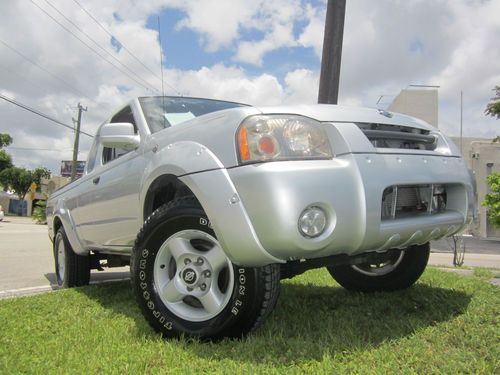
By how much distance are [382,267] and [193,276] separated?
1973 millimetres

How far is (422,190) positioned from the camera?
2984mm

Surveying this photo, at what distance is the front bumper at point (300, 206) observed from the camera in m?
2.35

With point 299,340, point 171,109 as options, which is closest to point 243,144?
point 299,340

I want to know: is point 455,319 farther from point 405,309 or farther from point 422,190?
point 422,190

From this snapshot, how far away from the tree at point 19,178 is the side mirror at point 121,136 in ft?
195

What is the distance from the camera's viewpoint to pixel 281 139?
254 centimetres

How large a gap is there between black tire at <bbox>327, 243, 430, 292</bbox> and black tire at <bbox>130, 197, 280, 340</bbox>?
1.66 metres

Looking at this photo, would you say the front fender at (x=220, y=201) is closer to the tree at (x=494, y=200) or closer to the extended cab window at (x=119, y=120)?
the extended cab window at (x=119, y=120)

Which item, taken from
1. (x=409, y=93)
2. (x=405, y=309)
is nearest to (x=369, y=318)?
(x=405, y=309)

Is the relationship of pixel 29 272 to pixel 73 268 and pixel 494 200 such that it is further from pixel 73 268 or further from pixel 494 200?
pixel 494 200

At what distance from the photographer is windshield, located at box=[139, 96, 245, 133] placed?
3771mm

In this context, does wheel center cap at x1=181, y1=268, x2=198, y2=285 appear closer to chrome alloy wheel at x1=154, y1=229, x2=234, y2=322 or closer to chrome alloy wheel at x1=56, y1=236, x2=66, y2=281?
chrome alloy wheel at x1=154, y1=229, x2=234, y2=322

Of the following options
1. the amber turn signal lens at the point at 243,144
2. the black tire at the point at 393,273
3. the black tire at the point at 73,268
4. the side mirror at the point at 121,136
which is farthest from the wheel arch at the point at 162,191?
the black tire at the point at 73,268

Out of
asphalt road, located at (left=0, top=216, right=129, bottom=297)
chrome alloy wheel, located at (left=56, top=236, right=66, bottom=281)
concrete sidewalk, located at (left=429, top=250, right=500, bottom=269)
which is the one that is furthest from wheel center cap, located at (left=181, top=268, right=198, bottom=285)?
concrete sidewalk, located at (left=429, top=250, right=500, bottom=269)
